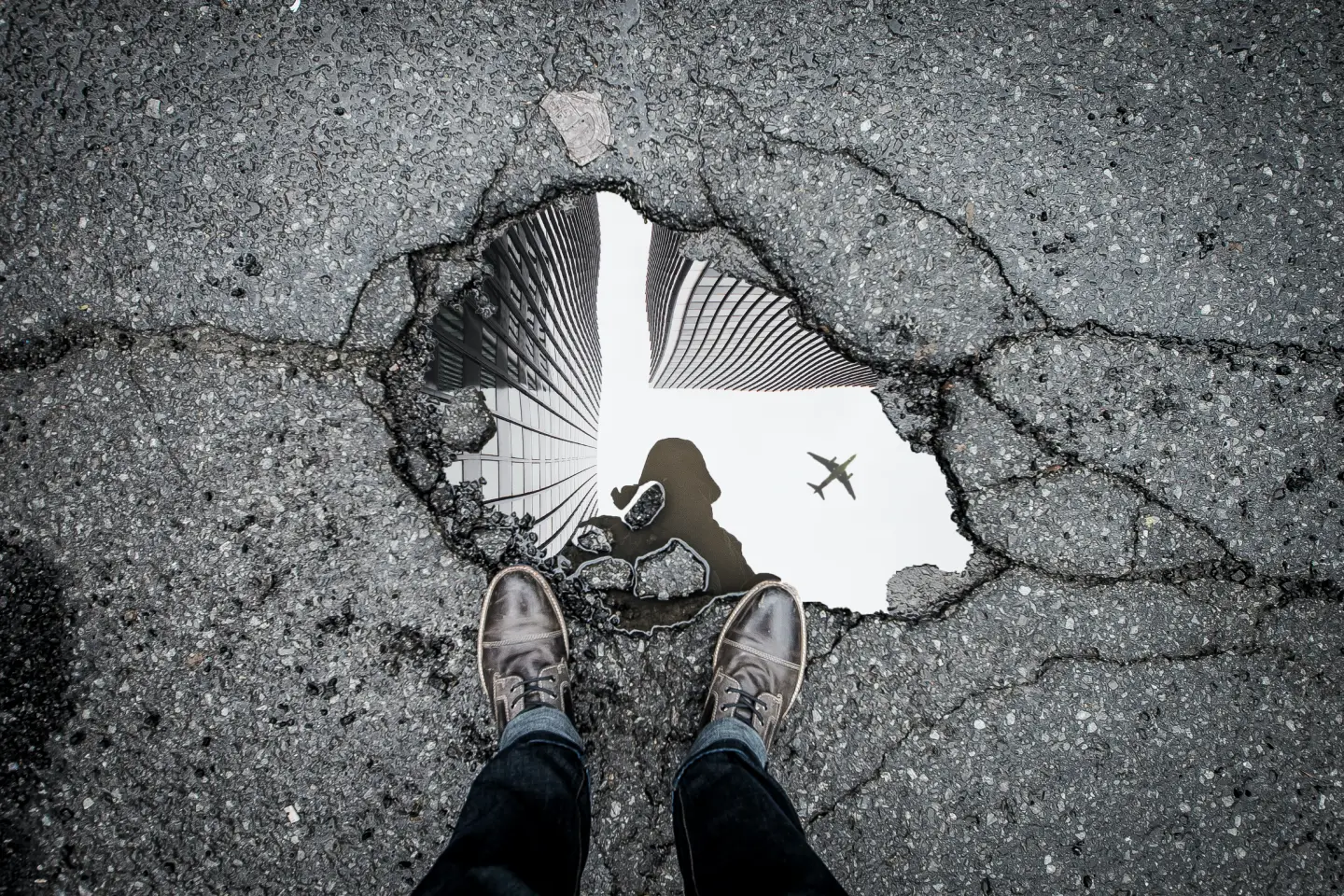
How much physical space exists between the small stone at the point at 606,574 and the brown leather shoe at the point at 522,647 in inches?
5.9

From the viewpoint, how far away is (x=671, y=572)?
7.35ft

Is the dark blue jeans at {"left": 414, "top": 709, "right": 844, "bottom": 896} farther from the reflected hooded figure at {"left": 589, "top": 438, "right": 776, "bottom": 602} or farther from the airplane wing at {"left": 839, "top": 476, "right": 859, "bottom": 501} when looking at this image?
the airplane wing at {"left": 839, "top": 476, "right": 859, "bottom": 501}

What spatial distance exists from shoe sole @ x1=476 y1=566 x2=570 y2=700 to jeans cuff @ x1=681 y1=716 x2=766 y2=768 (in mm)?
547

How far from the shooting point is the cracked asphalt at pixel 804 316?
203 centimetres

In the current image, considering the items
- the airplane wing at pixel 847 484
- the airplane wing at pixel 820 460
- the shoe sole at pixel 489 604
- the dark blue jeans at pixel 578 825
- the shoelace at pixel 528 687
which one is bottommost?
the dark blue jeans at pixel 578 825

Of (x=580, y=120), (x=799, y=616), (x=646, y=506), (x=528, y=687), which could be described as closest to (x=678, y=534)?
(x=646, y=506)

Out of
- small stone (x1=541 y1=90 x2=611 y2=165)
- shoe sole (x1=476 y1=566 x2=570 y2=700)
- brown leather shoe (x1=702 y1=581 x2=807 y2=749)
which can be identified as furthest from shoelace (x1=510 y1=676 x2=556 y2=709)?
small stone (x1=541 y1=90 x2=611 y2=165)

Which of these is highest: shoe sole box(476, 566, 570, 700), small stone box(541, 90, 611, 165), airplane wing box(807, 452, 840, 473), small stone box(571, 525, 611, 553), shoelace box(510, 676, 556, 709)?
small stone box(541, 90, 611, 165)

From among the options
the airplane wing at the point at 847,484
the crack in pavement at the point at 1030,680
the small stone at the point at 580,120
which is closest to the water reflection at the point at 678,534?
the airplane wing at the point at 847,484

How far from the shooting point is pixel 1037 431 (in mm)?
2174

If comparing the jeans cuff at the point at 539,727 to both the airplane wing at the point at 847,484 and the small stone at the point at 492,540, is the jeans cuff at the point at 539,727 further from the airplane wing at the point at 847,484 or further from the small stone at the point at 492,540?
the airplane wing at the point at 847,484

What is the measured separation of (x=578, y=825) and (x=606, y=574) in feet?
2.60

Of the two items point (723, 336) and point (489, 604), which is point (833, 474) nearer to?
point (723, 336)

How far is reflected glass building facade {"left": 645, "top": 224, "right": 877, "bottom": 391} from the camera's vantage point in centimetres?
224
